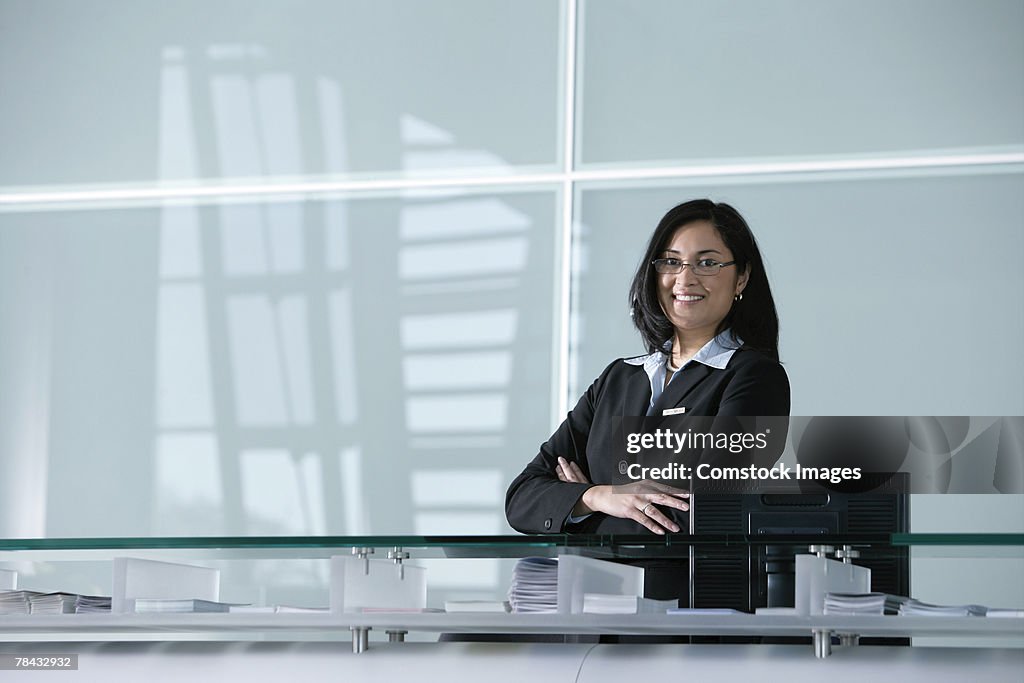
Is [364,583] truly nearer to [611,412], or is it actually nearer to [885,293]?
[611,412]

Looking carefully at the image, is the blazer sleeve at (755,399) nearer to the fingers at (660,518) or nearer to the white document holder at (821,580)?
the fingers at (660,518)

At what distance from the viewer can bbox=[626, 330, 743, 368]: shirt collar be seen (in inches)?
131

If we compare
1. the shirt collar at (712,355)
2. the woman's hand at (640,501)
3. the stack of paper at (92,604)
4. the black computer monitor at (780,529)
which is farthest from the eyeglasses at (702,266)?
the stack of paper at (92,604)

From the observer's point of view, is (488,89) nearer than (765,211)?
No

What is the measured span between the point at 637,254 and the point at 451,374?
2.91ft

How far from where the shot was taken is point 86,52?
6129 millimetres

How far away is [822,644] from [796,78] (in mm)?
3865

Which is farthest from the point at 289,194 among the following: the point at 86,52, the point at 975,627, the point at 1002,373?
the point at 975,627

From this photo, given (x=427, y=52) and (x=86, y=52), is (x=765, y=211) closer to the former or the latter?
(x=427, y=52)

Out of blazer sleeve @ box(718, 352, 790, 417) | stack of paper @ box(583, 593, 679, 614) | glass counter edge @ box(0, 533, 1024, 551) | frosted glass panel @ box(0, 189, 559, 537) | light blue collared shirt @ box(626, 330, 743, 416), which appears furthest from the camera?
frosted glass panel @ box(0, 189, 559, 537)

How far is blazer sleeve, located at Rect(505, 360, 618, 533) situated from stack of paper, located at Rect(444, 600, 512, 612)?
1.12 meters

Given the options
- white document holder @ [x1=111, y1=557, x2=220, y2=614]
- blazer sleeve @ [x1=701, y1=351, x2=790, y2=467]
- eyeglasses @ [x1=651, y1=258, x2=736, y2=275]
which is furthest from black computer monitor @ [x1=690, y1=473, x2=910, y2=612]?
eyeglasses @ [x1=651, y1=258, x2=736, y2=275]

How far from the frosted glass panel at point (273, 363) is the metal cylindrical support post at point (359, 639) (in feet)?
11.0

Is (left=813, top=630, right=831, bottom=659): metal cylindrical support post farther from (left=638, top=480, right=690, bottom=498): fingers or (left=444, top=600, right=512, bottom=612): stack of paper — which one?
(left=638, top=480, right=690, bottom=498): fingers
